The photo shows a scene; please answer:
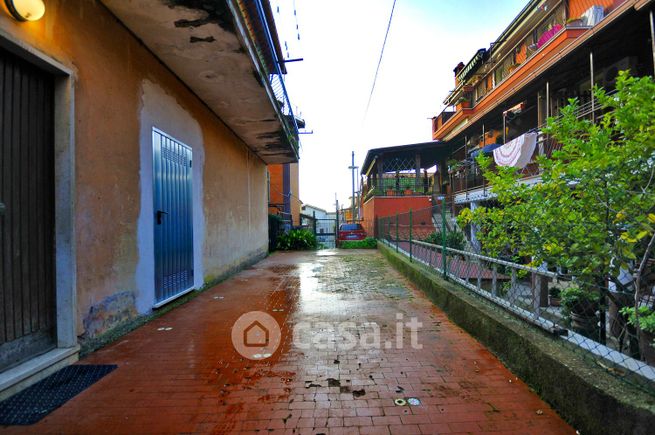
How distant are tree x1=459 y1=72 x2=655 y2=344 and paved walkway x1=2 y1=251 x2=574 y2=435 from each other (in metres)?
0.94

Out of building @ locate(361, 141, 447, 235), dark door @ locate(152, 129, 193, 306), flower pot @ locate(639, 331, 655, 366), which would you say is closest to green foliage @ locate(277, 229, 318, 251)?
building @ locate(361, 141, 447, 235)

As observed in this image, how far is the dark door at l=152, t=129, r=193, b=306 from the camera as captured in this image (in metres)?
4.20

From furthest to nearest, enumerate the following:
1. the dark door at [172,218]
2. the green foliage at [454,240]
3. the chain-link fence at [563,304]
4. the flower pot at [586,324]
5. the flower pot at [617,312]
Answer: the green foliage at [454,240], the dark door at [172,218], the flower pot at [586,324], the flower pot at [617,312], the chain-link fence at [563,304]

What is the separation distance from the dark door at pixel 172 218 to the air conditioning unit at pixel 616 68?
28.4 ft

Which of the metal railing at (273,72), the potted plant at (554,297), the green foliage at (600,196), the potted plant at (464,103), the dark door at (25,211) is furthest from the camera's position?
the potted plant at (464,103)

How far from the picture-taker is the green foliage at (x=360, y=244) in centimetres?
1403

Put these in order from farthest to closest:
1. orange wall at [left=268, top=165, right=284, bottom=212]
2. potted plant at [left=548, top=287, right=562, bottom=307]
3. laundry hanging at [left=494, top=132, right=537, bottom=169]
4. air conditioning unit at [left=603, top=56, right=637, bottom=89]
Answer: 1. orange wall at [left=268, top=165, right=284, bottom=212]
2. laundry hanging at [left=494, top=132, right=537, bottom=169]
3. air conditioning unit at [left=603, top=56, right=637, bottom=89]
4. potted plant at [left=548, top=287, right=562, bottom=307]

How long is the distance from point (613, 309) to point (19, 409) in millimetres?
3854

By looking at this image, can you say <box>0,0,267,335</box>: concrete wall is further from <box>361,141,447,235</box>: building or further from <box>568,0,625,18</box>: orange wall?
<box>361,141,447,235</box>: building

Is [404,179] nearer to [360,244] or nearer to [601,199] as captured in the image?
[360,244]

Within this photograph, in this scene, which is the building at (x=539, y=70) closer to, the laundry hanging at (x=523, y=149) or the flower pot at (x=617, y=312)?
the laundry hanging at (x=523, y=149)

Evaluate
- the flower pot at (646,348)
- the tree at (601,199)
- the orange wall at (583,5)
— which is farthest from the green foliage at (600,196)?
the orange wall at (583,5)

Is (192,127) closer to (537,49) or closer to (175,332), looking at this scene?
(175,332)

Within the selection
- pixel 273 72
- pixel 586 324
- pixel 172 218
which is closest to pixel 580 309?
pixel 586 324
